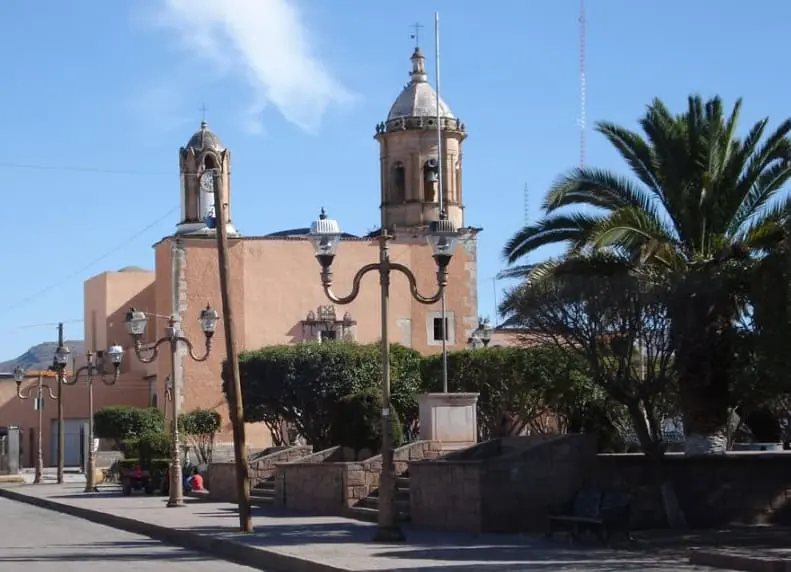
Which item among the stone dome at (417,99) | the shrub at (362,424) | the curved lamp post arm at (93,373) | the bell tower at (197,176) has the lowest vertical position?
the shrub at (362,424)

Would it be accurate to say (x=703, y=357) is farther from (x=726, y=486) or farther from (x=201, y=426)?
(x=201, y=426)

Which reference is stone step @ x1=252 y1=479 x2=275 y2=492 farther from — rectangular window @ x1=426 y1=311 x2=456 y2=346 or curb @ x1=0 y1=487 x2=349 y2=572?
rectangular window @ x1=426 y1=311 x2=456 y2=346

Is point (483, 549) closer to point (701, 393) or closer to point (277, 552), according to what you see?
point (277, 552)

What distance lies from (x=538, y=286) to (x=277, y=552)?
684 cm

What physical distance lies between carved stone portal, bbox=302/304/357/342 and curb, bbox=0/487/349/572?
39.2m

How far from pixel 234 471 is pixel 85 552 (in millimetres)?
13593

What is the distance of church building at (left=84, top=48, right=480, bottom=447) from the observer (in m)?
67.9

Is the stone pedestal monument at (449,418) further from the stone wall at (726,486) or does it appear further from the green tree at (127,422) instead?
the green tree at (127,422)

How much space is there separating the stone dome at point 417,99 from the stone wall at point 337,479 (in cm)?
4186

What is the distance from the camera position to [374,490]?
2788 centimetres

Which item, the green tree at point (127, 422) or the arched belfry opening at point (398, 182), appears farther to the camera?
the arched belfry opening at point (398, 182)

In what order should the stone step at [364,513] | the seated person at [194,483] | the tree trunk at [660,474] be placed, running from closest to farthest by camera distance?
the tree trunk at [660,474], the stone step at [364,513], the seated person at [194,483]

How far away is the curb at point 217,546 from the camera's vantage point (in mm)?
18314

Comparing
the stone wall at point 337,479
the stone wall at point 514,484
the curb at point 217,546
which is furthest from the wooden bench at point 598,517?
the stone wall at point 337,479
